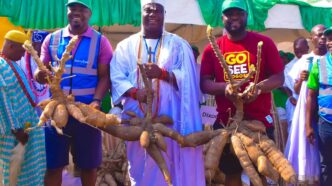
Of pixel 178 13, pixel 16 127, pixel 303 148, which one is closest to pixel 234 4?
pixel 303 148

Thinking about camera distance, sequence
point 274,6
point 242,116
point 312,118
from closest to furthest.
Result: point 242,116, point 312,118, point 274,6

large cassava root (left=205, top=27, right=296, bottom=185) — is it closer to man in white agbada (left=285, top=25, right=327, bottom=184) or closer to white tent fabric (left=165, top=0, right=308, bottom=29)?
man in white agbada (left=285, top=25, right=327, bottom=184)

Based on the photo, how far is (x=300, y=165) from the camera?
4965 mm

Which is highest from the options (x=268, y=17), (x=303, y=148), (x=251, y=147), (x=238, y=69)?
(x=268, y=17)

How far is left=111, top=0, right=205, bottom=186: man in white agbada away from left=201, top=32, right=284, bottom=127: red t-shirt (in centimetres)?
21

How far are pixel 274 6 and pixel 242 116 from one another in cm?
413

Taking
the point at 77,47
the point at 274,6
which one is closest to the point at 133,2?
the point at 274,6

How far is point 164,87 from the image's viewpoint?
427 centimetres

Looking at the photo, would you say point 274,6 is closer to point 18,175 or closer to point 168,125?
point 168,125

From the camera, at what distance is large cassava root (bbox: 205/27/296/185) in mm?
3721

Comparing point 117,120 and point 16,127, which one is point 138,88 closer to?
point 117,120

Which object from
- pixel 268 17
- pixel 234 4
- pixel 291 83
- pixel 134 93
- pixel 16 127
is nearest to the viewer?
pixel 234 4

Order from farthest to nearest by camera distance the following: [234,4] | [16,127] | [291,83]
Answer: [291,83]
[16,127]
[234,4]

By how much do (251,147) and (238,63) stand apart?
0.65 meters
